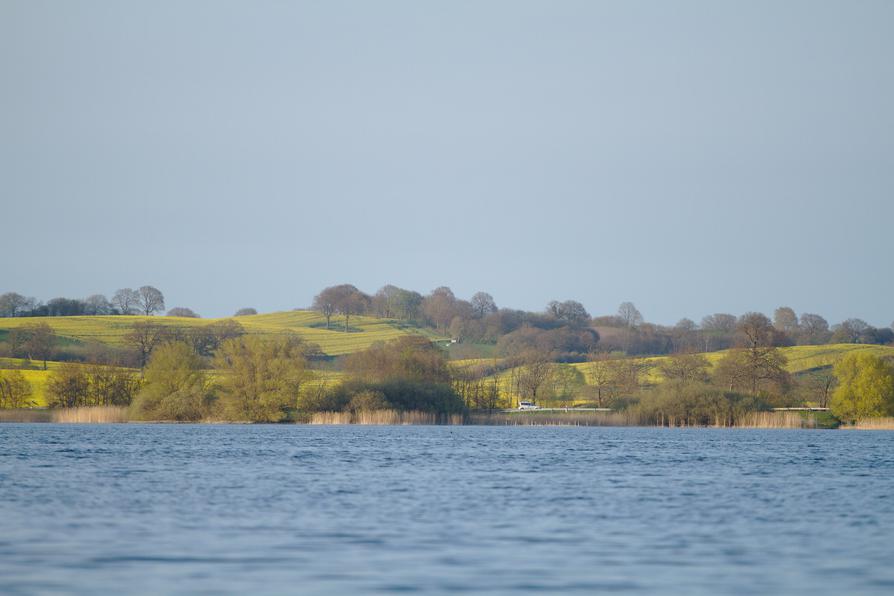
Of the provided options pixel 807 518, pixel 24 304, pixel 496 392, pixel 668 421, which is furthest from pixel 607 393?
pixel 24 304

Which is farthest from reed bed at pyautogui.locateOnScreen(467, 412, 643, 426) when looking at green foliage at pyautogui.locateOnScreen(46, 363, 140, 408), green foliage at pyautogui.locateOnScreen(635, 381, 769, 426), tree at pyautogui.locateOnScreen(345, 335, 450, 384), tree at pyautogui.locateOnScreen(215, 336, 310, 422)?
green foliage at pyautogui.locateOnScreen(46, 363, 140, 408)

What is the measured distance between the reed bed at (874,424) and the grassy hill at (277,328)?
69.6 metres

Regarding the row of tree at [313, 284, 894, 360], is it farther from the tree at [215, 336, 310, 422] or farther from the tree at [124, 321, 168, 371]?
the tree at [215, 336, 310, 422]

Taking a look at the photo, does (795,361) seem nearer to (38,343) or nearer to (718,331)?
(718,331)

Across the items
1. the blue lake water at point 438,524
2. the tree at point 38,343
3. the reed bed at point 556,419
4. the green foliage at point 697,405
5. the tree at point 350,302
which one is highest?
the tree at point 350,302

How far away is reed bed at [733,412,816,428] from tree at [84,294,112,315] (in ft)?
369

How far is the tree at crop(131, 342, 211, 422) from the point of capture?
88.7 meters

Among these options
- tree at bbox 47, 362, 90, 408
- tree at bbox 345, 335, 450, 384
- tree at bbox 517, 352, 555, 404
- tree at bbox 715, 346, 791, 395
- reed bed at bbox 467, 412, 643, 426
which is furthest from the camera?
tree at bbox 517, 352, 555, 404

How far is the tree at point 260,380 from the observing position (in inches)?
3361

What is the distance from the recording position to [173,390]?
90562 millimetres

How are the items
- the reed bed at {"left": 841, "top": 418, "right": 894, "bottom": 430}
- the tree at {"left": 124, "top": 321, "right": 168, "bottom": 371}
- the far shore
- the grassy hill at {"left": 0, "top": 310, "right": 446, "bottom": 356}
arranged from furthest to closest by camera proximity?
the grassy hill at {"left": 0, "top": 310, "right": 446, "bottom": 356} → the tree at {"left": 124, "top": 321, "right": 168, "bottom": 371} → the reed bed at {"left": 841, "top": 418, "right": 894, "bottom": 430} → the far shore

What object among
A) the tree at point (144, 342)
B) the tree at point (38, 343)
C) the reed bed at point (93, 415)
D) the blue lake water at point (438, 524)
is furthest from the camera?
the tree at point (38, 343)

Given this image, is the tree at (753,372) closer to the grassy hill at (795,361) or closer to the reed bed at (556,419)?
the reed bed at (556,419)

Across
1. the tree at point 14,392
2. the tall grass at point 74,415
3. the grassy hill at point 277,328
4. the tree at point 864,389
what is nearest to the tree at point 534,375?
the tree at point 864,389
